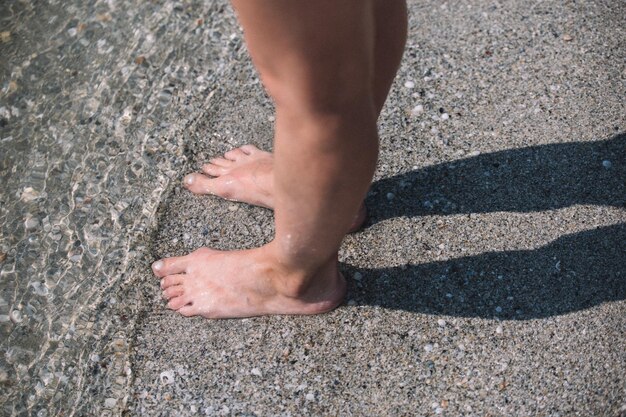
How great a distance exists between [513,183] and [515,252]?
0.25 meters

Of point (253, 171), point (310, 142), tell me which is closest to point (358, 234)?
point (253, 171)

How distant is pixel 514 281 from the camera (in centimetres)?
202

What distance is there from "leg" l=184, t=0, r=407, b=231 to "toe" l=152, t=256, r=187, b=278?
27 cm

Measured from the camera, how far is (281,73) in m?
1.29

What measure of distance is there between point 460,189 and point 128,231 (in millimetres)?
1076

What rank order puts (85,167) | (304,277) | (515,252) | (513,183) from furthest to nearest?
(85,167)
(513,183)
(515,252)
(304,277)

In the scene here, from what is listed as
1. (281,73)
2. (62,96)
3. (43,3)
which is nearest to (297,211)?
(281,73)

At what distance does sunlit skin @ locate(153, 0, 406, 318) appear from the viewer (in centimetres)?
121

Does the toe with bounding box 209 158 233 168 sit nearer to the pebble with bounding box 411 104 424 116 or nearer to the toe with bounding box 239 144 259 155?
the toe with bounding box 239 144 259 155

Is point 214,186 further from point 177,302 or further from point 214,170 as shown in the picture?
point 177,302

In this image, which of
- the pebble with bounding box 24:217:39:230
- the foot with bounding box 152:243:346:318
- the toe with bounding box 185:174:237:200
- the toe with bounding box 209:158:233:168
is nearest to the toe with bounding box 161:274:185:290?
the foot with bounding box 152:243:346:318

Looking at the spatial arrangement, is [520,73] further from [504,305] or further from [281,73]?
[281,73]

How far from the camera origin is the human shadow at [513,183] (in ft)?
7.11

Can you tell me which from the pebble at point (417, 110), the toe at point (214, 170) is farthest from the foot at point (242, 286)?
the pebble at point (417, 110)
